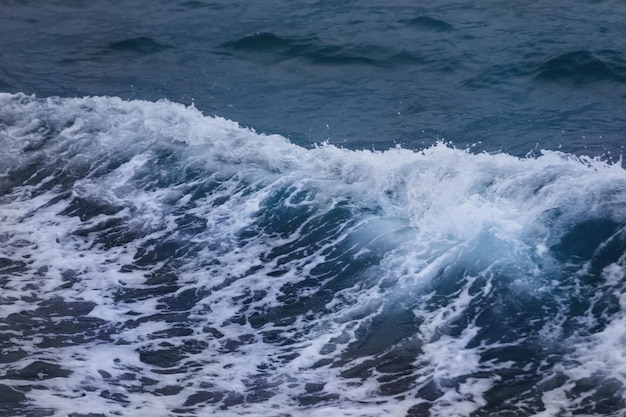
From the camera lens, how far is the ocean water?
6.56m

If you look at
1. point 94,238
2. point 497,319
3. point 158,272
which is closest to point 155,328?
point 158,272

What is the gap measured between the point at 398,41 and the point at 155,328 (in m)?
7.38

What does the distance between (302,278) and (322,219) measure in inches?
42.1

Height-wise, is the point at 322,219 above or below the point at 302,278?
above

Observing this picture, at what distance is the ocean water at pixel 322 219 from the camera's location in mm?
6559

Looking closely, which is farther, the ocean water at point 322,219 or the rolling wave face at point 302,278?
the ocean water at point 322,219

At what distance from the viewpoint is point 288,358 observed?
6859 millimetres

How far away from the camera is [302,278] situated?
805 centimetres

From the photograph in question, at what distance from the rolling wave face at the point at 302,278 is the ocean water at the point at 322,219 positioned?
24 millimetres

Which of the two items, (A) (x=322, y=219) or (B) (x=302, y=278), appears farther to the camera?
(A) (x=322, y=219)

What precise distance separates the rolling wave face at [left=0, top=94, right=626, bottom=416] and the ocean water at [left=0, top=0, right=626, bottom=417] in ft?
0.08

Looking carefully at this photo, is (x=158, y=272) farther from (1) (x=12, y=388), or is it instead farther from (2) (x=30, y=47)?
(2) (x=30, y=47)

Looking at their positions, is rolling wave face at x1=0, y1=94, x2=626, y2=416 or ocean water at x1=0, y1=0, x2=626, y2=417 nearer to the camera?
rolling wave face at x1=0, y1=94, x2=626, y2=416

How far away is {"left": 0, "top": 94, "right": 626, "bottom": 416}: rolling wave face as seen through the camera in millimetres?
6438
